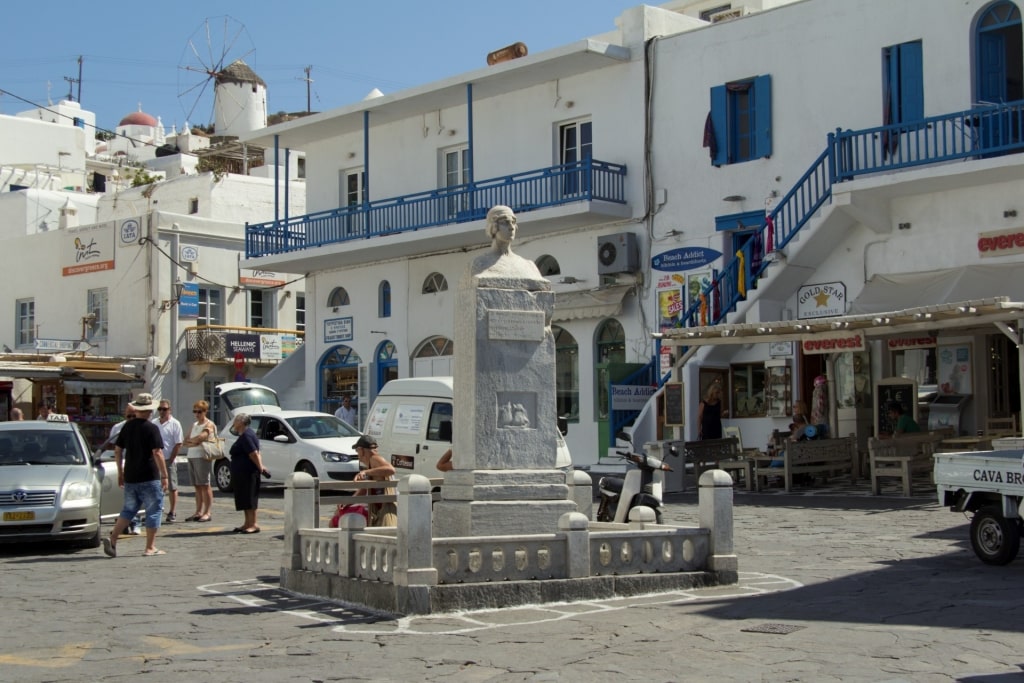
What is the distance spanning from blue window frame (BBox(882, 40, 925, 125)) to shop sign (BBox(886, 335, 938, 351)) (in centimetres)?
381

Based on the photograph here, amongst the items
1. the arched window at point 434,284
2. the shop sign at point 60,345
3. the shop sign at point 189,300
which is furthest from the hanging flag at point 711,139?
the shop sign at point 60,345

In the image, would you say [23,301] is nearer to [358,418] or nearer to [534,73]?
[358,418]

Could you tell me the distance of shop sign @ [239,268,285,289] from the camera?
39.8m

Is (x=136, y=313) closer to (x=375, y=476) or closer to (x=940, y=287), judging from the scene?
(x=940, y=287)

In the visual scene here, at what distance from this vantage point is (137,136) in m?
87.7

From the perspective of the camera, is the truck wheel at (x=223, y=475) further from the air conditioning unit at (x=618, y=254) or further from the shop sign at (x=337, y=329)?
the shop sign at (x=337, y=329)

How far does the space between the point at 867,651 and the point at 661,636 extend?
141cm

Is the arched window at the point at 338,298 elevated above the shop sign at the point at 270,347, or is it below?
above

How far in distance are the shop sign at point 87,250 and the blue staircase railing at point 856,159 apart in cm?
2145

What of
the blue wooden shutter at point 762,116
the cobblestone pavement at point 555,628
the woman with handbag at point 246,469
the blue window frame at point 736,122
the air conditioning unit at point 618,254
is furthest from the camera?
the air conditioning unit at point 618,254

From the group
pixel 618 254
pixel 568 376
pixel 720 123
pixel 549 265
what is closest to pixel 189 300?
pixel 549 265

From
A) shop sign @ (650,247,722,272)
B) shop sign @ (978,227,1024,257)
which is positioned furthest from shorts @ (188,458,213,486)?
shop sign @ (978,227,1024,257)

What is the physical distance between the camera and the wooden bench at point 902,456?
18422 mm

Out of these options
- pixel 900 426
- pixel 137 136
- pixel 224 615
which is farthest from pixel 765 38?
pixel 137 136
